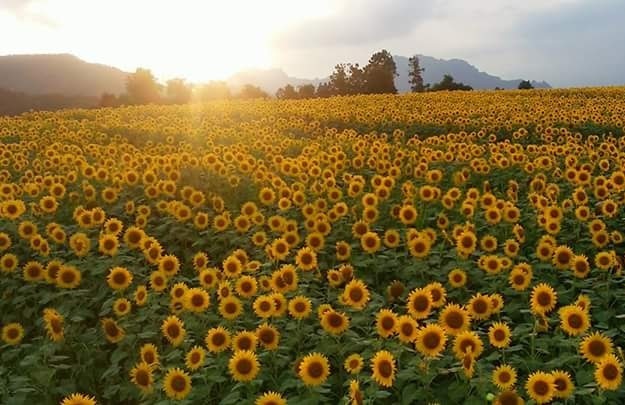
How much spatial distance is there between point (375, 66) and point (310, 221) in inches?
2594

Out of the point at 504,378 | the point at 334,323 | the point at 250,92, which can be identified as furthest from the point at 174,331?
the point at 250,92

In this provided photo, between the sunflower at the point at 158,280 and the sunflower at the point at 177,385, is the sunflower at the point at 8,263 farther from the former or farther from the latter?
the sunflower at the point at 177,385

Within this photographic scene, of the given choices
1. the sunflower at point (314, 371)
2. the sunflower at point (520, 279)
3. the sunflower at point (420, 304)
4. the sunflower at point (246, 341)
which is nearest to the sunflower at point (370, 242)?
the sunflower at point (520, 279)

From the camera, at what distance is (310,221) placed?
330 inches

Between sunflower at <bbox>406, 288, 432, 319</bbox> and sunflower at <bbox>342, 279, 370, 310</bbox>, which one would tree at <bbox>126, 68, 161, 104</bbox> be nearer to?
sunflower at <bbox>342, 279, 370, 310</bbox>

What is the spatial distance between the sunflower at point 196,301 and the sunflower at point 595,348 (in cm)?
322

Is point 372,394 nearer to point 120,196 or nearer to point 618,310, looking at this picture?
point 618,310

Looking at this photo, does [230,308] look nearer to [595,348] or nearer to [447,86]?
[595,348]

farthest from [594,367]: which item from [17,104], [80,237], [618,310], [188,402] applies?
[17,104]

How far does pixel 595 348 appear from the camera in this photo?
4688 mm

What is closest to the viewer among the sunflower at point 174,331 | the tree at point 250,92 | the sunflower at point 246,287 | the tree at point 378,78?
the sunflower at point 174,331

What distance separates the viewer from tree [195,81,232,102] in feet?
265

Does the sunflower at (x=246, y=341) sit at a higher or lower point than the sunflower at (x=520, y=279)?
lower

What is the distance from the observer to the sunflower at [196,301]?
6.04 m
